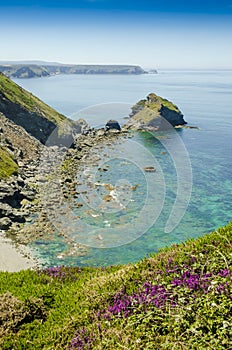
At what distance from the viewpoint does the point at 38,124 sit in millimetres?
90750

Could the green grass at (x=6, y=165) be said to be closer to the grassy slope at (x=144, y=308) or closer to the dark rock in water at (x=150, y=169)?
the dark rock in water at (x=150, y=169)

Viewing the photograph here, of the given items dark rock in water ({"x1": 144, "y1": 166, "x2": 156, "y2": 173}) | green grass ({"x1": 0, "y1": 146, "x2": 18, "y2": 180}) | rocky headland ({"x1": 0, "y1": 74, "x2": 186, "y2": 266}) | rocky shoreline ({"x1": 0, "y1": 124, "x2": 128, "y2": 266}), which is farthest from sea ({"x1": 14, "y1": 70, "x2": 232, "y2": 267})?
green grass ({"x1": 0, "y1": 146, "x2": 18, "y2": 180})

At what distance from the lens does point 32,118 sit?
90.4m

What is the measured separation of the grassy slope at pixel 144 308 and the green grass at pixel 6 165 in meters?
45.2

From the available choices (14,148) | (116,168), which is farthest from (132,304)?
(14,148)

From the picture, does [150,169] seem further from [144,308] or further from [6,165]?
[144,308]

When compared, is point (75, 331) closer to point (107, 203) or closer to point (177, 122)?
point (107, 203)

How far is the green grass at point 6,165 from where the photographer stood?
53906mm

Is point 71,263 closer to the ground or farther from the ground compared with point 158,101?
closer to the ground

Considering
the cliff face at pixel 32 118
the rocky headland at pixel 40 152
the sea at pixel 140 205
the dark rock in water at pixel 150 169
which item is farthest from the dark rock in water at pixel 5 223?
the cliff face at pixel 32 118

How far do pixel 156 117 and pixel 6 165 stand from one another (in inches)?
2840

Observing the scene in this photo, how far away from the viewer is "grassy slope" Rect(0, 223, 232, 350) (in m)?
6.16

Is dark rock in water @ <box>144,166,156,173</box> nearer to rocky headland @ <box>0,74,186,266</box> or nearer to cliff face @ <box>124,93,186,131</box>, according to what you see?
rocky headland @ <box>0,74,186,266</box>

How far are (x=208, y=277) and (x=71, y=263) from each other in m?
28.1
